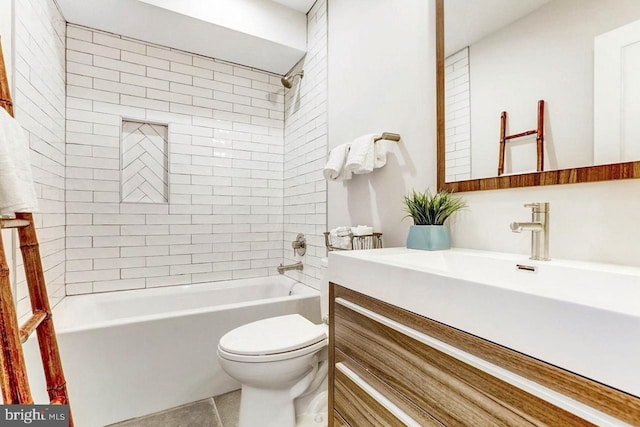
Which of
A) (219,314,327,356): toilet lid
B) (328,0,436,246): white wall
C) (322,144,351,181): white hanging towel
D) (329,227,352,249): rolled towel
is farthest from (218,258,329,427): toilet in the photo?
(322,144,351,181): white hanging towel

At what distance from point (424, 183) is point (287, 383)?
1.15m

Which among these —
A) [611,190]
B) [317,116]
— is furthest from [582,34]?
[317,116]

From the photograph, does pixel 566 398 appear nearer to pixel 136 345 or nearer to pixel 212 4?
pixel 136 345

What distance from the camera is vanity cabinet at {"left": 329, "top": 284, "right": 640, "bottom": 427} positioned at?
0.52 meters

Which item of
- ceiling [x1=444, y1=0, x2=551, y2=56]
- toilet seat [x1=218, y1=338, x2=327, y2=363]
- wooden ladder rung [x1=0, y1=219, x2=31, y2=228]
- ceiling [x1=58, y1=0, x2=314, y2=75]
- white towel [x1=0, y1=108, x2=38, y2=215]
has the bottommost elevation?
toilet seat [x1=218, y1=338, x2=327, y2=363]

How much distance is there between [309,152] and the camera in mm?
2486

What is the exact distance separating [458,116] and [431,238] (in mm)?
555

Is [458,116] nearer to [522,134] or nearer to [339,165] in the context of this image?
[522,134]

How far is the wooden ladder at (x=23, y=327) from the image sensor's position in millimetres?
825

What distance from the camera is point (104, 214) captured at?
2262 mm

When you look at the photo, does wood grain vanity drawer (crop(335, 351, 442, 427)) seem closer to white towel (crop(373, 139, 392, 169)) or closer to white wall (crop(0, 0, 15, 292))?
white towel (crop(373, 139, 392, 169))

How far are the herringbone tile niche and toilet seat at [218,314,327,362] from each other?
1541 millimetres

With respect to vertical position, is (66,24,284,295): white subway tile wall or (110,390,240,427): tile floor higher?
(66,24,284,295): white subway tile wall

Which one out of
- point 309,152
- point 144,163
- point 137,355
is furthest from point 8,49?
point 309,152
